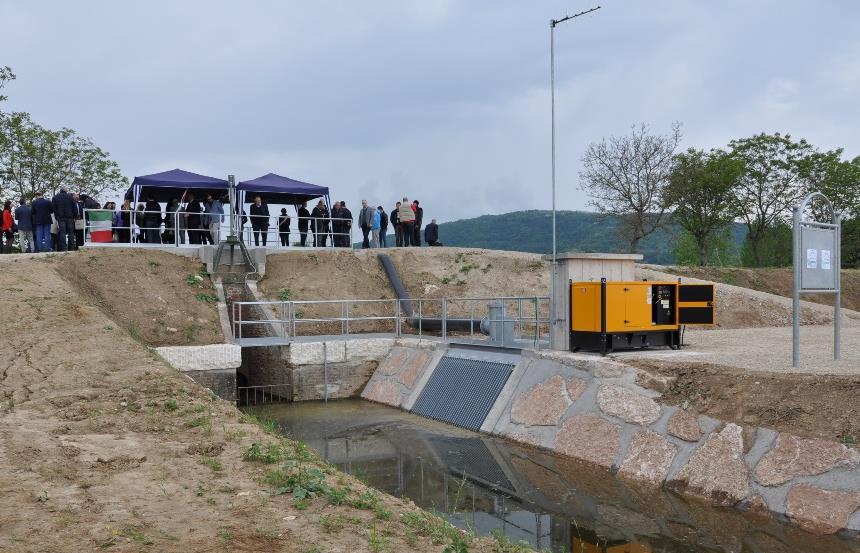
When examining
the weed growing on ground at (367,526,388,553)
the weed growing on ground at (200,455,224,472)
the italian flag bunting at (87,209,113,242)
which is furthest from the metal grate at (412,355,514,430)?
the italian flag bunting at (87,209,113,242)

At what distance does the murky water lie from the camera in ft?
24.8

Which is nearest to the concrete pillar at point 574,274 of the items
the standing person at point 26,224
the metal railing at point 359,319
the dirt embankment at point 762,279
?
the metal railing at point 359,319

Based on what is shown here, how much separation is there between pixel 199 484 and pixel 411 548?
2.52m

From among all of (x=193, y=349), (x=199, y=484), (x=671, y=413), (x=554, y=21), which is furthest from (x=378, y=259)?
(x=199, y=484)

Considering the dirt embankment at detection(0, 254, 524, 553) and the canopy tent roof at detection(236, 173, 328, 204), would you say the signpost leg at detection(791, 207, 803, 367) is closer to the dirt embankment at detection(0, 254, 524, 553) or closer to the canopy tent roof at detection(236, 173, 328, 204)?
the dirt embankment at detection(0, 254, 524, 553)

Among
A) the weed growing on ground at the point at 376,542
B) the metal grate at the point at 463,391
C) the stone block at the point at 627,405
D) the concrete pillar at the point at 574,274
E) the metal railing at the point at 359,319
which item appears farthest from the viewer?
the metal railing at the point at 359,319

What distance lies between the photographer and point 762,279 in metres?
32.9

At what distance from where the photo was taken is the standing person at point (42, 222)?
73.7ft

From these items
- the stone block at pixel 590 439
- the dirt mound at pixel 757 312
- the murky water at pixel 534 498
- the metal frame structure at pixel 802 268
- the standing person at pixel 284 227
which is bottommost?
the murky water at pixel 534 498

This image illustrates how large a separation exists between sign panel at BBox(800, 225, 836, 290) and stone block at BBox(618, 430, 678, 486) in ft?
11.3

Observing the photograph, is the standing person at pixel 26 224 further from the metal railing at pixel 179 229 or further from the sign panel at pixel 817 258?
the sign panel at pixel 817 258

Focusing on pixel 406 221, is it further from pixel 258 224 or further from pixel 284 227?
pixel 258 224

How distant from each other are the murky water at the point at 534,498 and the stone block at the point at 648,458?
283 millimetres

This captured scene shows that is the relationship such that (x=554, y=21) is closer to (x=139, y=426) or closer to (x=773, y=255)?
(x=139, y=426)
